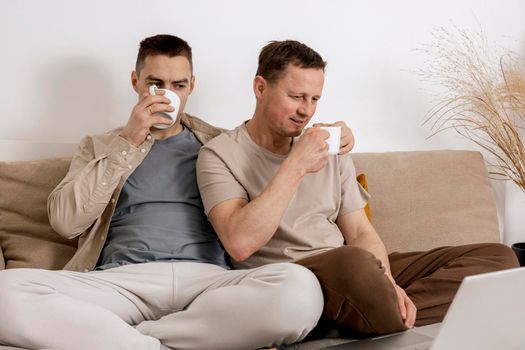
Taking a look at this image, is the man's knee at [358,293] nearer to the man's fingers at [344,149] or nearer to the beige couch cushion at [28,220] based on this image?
the man's fingers at [344,149]

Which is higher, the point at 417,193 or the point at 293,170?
the point at 293,170

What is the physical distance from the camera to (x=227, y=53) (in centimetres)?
271

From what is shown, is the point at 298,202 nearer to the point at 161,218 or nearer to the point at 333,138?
the point at 333,138

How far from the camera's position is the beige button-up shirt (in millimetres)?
2027

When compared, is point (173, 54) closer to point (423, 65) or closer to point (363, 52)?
point (363, 52)

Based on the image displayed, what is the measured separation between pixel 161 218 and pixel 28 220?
1.42ft

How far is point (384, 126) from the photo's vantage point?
10.0ft

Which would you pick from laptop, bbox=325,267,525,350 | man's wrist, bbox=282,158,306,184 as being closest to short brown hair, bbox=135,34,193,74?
man's wrist, bbox=282,158,306,184

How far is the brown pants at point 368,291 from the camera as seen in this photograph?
5.71 ft

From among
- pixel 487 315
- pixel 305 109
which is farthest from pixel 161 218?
pixel 487 315

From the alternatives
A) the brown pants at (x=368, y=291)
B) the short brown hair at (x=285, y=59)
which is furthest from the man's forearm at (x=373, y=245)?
the short brown hair at (x=285, y=59)

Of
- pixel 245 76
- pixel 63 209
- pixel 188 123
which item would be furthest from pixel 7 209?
pixel 245 76

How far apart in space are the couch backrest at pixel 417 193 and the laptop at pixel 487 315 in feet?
3.45

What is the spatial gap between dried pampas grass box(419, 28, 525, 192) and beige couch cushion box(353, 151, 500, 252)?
243 millimetres
